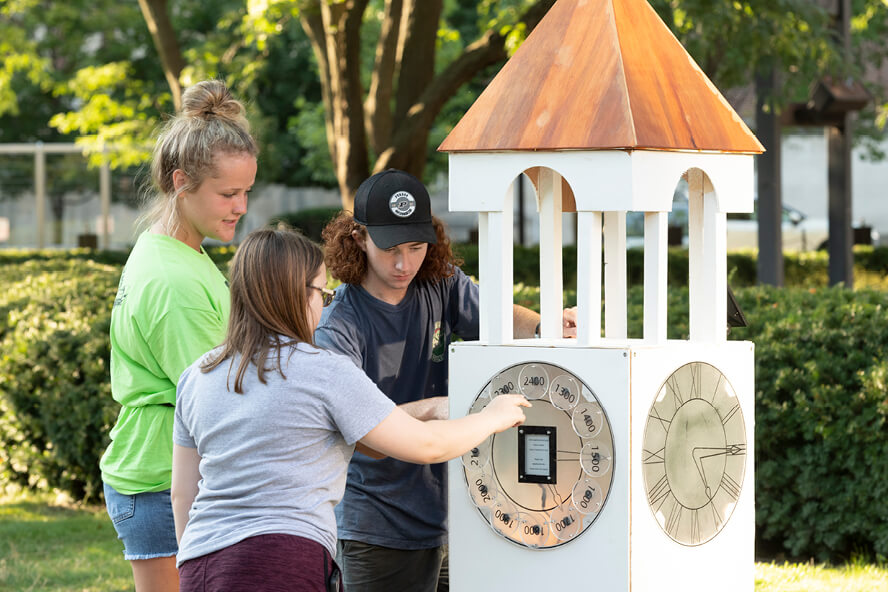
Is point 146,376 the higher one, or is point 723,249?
point 723,249

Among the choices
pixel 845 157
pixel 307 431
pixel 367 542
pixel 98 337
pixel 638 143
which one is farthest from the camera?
pixel 845 157

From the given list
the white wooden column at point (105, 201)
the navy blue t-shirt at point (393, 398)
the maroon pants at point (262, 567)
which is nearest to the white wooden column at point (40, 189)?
the white wooden column at point (105, 201)

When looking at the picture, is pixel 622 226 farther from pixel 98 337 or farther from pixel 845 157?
pixel 845 157

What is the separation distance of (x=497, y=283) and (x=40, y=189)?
22.2 meters

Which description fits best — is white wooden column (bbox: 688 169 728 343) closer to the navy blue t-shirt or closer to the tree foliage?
the navy blue t-shirt

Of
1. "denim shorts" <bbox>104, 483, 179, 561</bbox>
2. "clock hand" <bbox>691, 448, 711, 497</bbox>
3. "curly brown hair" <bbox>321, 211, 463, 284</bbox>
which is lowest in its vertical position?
"denim shorts" <bbox>104, 483, 179, 561</bbox>

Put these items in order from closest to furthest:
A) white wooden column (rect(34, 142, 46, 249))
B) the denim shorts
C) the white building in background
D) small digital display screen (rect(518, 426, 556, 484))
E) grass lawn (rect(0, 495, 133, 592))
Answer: small digital display screen (rect(518, 426, 556, 484)) → the denim shorts → grass lawn (rect(0, 495, 133, 592)) → white wooden column (rect(34, 142, 46, 249)) → the white building in background

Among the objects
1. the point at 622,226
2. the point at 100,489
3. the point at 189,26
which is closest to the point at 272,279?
the point at 622,226

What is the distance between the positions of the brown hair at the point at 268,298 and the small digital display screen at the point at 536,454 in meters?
0.63

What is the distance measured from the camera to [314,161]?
23.6 m

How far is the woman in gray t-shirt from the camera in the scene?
7.63ft

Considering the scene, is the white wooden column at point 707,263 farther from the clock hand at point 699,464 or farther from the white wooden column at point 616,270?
the clock hand at point 699,464

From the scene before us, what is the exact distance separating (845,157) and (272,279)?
9444 mm

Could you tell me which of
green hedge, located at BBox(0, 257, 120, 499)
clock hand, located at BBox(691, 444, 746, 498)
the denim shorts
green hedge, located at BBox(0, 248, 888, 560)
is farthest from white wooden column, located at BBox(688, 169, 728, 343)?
green hedge, located at BBox(0, 257, 120, 499)
